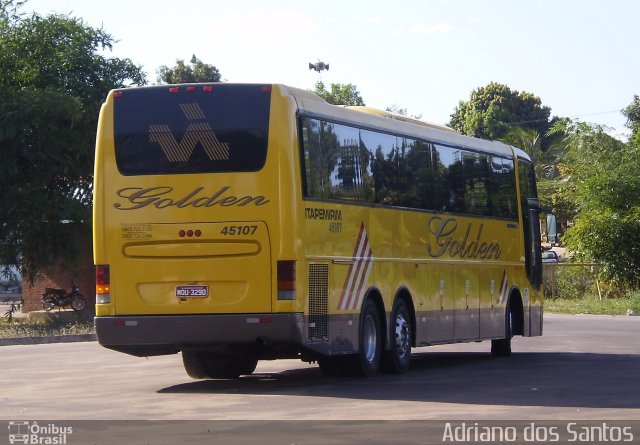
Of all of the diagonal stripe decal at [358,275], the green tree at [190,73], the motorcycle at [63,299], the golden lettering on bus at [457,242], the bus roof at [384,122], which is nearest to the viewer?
the bus roof at [384,122]

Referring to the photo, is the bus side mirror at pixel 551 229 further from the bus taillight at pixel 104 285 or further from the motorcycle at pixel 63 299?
the motorcycle at pixel 63 299

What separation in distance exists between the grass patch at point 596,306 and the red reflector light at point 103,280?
26.0 metres

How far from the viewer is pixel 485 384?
16.3m

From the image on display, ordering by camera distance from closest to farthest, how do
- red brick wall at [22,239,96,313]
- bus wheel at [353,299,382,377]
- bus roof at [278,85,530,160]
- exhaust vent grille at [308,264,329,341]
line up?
1. exhaust vent grille at [308,264,329,341]
2. bus roof at [278,85,530,160]
3. bus wheel at [353,299,382,377]
4. red brick wall at [22,239,96,313]

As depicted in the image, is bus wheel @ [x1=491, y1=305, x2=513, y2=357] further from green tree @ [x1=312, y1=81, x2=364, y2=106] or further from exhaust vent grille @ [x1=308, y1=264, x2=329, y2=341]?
green tree @ [x1=312, y1=81, x2=364, y2=106]

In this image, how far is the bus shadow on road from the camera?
14.3m

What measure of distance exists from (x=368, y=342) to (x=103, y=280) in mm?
3772

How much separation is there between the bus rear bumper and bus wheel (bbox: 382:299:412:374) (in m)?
2.72

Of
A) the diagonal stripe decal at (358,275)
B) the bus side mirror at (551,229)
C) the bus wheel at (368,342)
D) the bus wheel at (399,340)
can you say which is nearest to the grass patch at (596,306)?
the bus side mirror at (551,229)

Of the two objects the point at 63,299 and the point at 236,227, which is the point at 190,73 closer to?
the point at 63,299

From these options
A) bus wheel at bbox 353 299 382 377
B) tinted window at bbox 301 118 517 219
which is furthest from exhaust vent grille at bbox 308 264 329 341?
bus wheel at bbox 353 299 382 377

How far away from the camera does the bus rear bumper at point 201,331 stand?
15.3 metres

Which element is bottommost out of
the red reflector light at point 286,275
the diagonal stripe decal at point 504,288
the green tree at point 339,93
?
the diagonal stripe decal at point 504,288

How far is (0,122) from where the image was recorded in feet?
116
